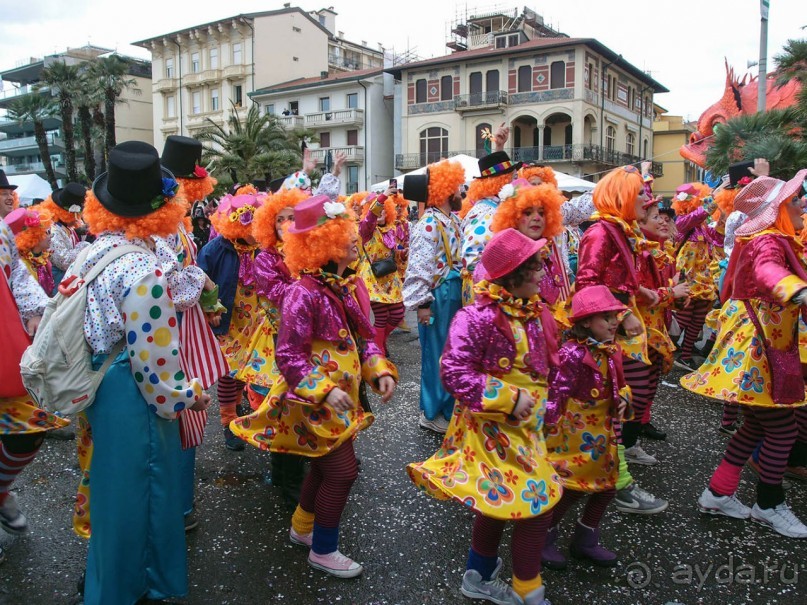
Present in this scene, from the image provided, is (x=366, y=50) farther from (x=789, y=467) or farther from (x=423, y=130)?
(x=789, y=467)

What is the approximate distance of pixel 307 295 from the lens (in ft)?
10.4

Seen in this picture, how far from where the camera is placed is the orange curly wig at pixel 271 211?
445 centimetres

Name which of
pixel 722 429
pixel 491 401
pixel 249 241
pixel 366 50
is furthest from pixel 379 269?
pixel 366 50

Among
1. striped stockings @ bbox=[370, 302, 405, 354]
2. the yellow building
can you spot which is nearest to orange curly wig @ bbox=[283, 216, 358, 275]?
striped stockings @ bbox=[370, 302, 405, 354]

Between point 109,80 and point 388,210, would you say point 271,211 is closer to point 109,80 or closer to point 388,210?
point 388,210

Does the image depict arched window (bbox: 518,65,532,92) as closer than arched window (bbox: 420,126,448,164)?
Yes

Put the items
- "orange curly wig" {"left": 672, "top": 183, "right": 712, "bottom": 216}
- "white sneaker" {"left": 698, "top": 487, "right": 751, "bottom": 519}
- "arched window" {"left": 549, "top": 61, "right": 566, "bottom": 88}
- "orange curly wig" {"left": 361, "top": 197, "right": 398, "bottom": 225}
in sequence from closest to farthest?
"white sneaker" {"left": 698, "top": 487, "right": 751, "bottom": 519}, "orange curly wig" {"left": 361, "top": 197, "right": 398, "bottom": 225}, "orange curly wig" {"left": 672, "top": 183, "right": 712, "bottom": 216}, "arched window" {"left": 549, "top": 61, "right": 566, "bottom": 88}

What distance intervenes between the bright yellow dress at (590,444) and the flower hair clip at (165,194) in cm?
221

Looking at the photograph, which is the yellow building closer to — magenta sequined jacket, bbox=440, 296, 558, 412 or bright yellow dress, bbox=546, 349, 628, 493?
bright yellow dress, bbox=546, 349, 628, 493

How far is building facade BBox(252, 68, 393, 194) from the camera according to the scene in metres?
44.0

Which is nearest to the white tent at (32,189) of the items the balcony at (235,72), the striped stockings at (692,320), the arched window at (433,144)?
the striped stockings at (692,320)

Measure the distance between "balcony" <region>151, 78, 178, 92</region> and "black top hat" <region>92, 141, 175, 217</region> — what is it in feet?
187

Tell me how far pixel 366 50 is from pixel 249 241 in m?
59.8

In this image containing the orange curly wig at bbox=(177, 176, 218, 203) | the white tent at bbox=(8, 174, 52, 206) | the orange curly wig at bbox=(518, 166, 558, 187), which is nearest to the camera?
the orange curly wig at bbox=(177, 176, 218, 203)
